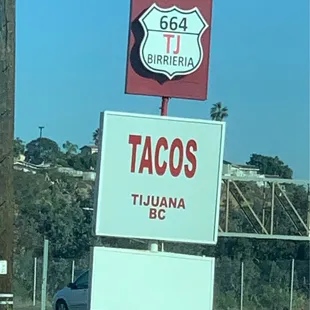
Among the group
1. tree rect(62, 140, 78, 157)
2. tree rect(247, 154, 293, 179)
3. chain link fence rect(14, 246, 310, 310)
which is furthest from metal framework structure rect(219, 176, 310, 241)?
tree rect(62, 140, 78, 157)

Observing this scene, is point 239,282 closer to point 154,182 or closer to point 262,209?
point 262,209

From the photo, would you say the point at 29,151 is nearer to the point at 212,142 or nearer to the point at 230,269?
the point at 230,269

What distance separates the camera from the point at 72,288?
2239 centimetres

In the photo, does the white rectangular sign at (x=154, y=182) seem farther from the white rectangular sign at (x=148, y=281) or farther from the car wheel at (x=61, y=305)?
the car wheel at (x=61, y=305)

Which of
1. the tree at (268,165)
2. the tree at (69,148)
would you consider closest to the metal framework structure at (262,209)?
the tree at (268,165)

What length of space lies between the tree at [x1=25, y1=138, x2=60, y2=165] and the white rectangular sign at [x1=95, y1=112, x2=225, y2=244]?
150 ft

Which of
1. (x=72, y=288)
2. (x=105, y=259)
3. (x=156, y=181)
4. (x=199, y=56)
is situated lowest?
(x=72, y=288)

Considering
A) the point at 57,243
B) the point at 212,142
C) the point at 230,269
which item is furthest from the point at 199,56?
the point at 57,243

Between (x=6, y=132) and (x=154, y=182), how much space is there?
209cm

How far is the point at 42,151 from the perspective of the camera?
56938mm

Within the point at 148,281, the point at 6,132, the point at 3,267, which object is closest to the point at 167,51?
the point at 6,132

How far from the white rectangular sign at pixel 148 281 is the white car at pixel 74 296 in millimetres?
13624

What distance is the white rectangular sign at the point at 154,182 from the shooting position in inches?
323

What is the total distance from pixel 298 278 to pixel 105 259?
884 inches
